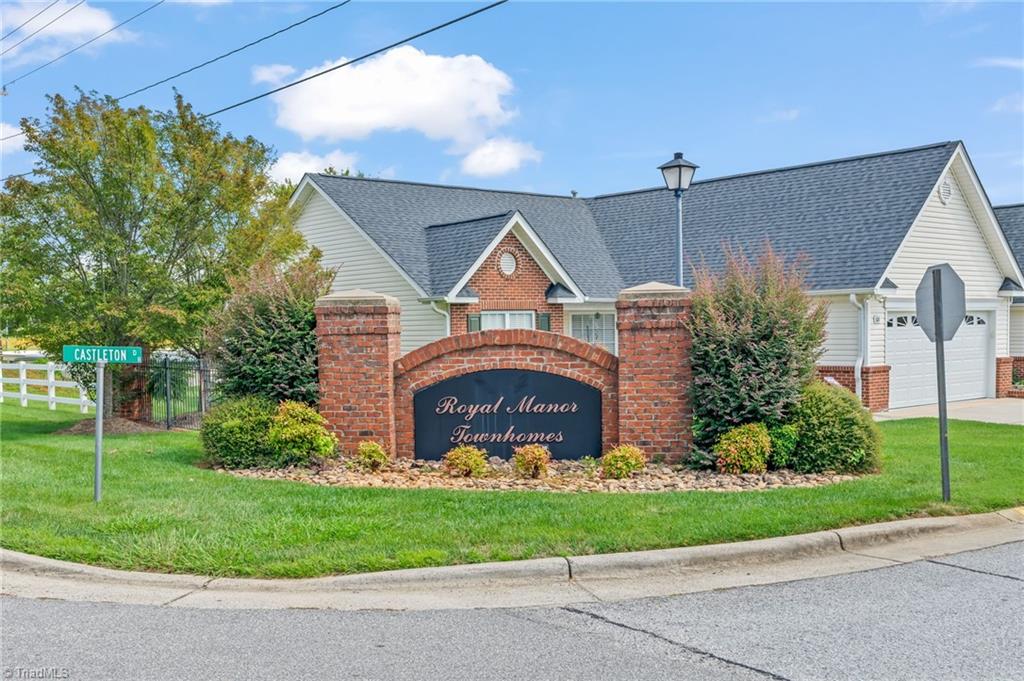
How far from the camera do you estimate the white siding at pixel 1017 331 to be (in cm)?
2533

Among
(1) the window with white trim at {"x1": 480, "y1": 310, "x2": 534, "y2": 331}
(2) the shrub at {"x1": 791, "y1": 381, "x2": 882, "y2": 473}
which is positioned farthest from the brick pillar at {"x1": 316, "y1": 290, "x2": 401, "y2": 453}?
(1) the window with white trim at {"x1": 480, "y1": 310, "x2": 534, "y2": 331}

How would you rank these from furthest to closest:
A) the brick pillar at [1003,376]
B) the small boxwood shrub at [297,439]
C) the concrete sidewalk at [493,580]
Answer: the brick pillar at [1003,376]
the small boxwood shrub at [297,439]
the concrete sidewalk at [493,580]

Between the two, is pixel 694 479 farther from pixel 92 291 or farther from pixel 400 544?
pixel 92 291

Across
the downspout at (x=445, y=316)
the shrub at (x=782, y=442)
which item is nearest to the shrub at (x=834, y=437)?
the shrub at (x=782, y=442)

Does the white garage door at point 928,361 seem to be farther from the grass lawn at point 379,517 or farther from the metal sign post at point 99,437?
the metal sign post at point 99,437

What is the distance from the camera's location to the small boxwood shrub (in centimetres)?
1127

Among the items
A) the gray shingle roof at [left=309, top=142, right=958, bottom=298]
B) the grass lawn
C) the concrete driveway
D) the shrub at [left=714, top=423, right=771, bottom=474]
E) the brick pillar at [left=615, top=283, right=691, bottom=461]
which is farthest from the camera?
the gray shingle roof at [left=309, top=142, right=958, bottom=298]

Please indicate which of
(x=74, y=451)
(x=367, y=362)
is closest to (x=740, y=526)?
(x=367, y=362)

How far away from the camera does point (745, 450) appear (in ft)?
34.4

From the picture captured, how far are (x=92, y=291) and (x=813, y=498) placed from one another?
1356 centimetres

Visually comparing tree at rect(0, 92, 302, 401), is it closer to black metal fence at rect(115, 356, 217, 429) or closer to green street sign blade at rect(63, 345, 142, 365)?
black metal fence at rect(115, 356, 217, 429)

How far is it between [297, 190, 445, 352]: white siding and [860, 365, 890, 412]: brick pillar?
31.6ft

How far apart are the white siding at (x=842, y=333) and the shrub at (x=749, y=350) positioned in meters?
9.68

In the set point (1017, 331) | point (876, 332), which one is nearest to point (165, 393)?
point (876, 332)
